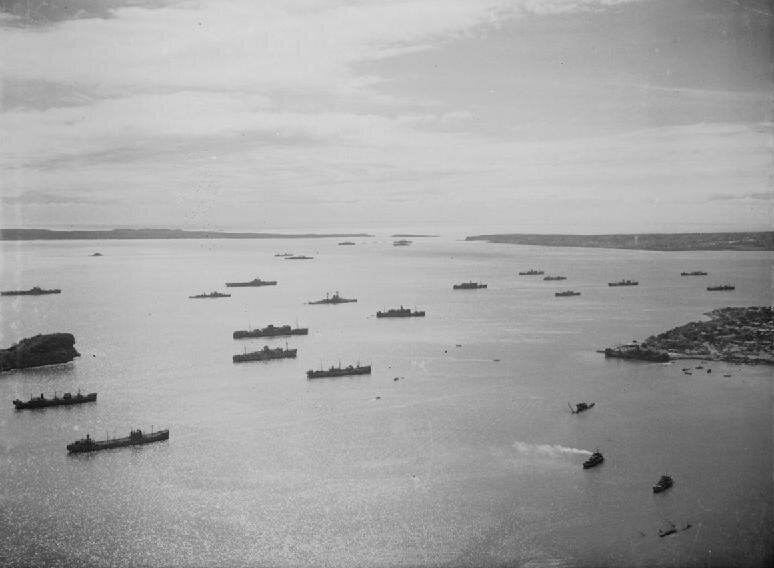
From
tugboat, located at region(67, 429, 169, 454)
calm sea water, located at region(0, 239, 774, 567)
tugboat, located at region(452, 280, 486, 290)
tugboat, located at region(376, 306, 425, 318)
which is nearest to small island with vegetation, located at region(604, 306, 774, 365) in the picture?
calm sea water, located at region(0, 239, 774, 567)

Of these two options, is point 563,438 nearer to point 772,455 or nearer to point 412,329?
point 772,455

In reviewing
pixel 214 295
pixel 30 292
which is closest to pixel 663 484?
pixel 214 295

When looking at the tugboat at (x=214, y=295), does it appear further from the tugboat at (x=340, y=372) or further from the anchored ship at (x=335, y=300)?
the tugboat at (x=340, y=372)

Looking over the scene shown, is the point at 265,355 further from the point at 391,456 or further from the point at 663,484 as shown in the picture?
the point at 663,484

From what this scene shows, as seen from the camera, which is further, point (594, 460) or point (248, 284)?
→ point (248, 284)

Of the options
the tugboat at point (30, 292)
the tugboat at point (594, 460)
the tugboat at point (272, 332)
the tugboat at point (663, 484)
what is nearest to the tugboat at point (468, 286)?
the tugboat at point (272, 332)

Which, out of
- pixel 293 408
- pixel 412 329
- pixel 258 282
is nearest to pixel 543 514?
pixel 293 408
